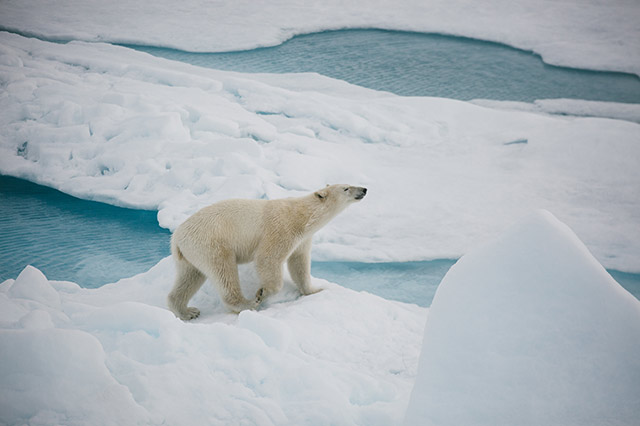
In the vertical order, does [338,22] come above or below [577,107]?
above

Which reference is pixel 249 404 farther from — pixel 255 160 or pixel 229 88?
pixel 229 88

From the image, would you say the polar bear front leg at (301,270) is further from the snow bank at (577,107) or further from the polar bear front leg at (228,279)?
the snow bank at (577,107)

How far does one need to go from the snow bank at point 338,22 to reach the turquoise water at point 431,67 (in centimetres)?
41

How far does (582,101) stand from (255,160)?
7.21 metres

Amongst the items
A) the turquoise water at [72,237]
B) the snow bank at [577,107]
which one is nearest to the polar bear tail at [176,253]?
the turquoise water at [72,237]

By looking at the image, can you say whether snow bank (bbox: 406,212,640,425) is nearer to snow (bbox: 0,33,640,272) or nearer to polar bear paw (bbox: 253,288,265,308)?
polar bear paw (bbox: 253,288,265,308)

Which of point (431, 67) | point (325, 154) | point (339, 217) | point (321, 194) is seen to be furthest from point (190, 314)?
point (431, 67)

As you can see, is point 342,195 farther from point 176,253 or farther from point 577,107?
point 577,107

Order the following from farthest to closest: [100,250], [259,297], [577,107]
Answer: [577,107], [100,250], [259,297]

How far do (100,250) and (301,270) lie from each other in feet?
8.66

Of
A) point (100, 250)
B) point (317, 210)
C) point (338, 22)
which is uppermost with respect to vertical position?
point (338, 22)

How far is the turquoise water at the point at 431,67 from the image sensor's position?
9.84 meters

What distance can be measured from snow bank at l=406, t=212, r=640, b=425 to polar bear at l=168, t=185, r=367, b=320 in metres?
1.57

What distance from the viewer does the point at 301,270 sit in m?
3.33
